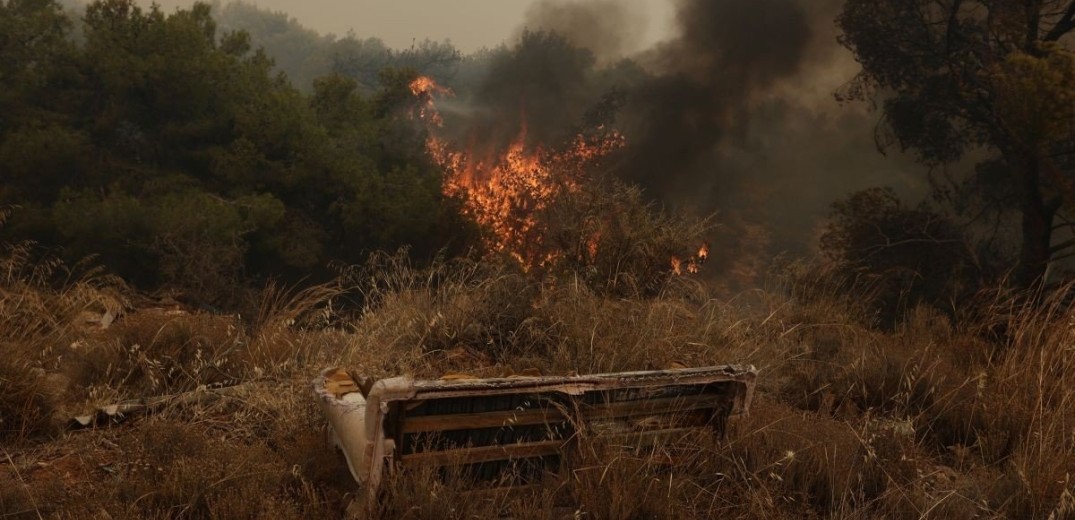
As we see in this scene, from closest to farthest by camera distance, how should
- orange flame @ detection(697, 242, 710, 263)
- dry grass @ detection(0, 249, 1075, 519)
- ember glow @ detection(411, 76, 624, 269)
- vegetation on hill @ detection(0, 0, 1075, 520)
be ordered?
dry grass @ detection(0, 249, 1075, 519)
vegetation on hill @ detection(0, 0, 1075, 520)
orange flame @ detection(697, 242, 710, 263)
ember glow @ detection(411, 76, 624, 269)

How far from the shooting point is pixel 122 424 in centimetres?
453

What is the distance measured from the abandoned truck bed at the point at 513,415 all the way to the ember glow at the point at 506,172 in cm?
1836

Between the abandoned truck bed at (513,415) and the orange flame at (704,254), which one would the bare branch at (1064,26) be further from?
the abandoned truck bed at (513,415)

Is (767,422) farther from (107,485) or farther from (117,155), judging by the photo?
(117,155)

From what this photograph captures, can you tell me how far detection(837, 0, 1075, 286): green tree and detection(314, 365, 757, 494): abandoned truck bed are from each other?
948 centimetres

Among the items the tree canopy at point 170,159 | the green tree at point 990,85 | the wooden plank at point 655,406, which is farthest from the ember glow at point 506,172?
the wooden plank at point 655,406

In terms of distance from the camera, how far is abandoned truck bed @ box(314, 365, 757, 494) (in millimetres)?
2984

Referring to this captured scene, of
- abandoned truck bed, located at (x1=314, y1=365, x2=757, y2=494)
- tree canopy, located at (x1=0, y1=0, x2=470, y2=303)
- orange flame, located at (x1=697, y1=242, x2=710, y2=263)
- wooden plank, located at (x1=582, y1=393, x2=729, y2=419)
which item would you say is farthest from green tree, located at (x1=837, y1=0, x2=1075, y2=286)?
tree canopy, located at (x1=0, y1=0, x2=470, y2=303)

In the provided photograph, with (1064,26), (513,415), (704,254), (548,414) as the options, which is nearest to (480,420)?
(513,415)

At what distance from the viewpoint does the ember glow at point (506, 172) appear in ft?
84.1

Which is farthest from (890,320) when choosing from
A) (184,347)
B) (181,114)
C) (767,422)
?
(181,114)

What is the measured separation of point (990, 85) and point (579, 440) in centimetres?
1295

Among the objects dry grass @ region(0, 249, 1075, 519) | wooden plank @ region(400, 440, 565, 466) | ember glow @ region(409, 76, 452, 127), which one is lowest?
dry grass @ region(0, 249, 1075, 519)

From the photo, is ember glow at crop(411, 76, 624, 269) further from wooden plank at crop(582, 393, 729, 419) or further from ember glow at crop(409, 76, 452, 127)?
wooden plank at crop(582, 393, 729, 419)
